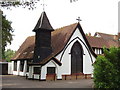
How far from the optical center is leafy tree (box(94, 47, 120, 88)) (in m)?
14.0

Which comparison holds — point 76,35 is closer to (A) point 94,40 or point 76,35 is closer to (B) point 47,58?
(B) point 47,58

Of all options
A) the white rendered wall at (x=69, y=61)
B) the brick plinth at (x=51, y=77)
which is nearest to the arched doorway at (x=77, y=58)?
the white rendered wall at (x=69, y=61)

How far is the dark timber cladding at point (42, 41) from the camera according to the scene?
88.5ft

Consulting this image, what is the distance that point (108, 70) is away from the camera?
559 inches

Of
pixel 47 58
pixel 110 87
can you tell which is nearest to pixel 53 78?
pixel 47 58

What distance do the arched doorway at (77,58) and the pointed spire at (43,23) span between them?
503 centimetres

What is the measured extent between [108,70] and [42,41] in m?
14.7

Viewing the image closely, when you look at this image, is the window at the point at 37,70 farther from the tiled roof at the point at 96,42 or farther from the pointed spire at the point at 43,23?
the tiled roof at the point at 96,42

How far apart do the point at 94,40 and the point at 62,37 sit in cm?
1212

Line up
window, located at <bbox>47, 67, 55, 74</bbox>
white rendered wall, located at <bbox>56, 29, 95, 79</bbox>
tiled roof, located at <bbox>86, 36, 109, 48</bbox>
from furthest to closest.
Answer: tiled roof, located at <bbox>86, 36, 109, 48</bbox> → white rendered wall, located at <bbox>56, 29, 95, 79</bbox> → window, located at <bbox>47, 67, 55, 74</bbox>

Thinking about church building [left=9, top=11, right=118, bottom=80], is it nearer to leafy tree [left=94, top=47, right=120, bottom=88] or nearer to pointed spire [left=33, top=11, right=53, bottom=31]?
pointed spire [left=33, top=11, right=53, bottom=31]

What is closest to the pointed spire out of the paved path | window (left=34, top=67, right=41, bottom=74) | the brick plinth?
window (left=34, top=67, right=41, bottom=74)

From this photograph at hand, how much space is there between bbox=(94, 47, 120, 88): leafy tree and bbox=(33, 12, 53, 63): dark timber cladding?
12865 millimetres

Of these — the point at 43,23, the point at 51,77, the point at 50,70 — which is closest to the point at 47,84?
the point at 51,77
